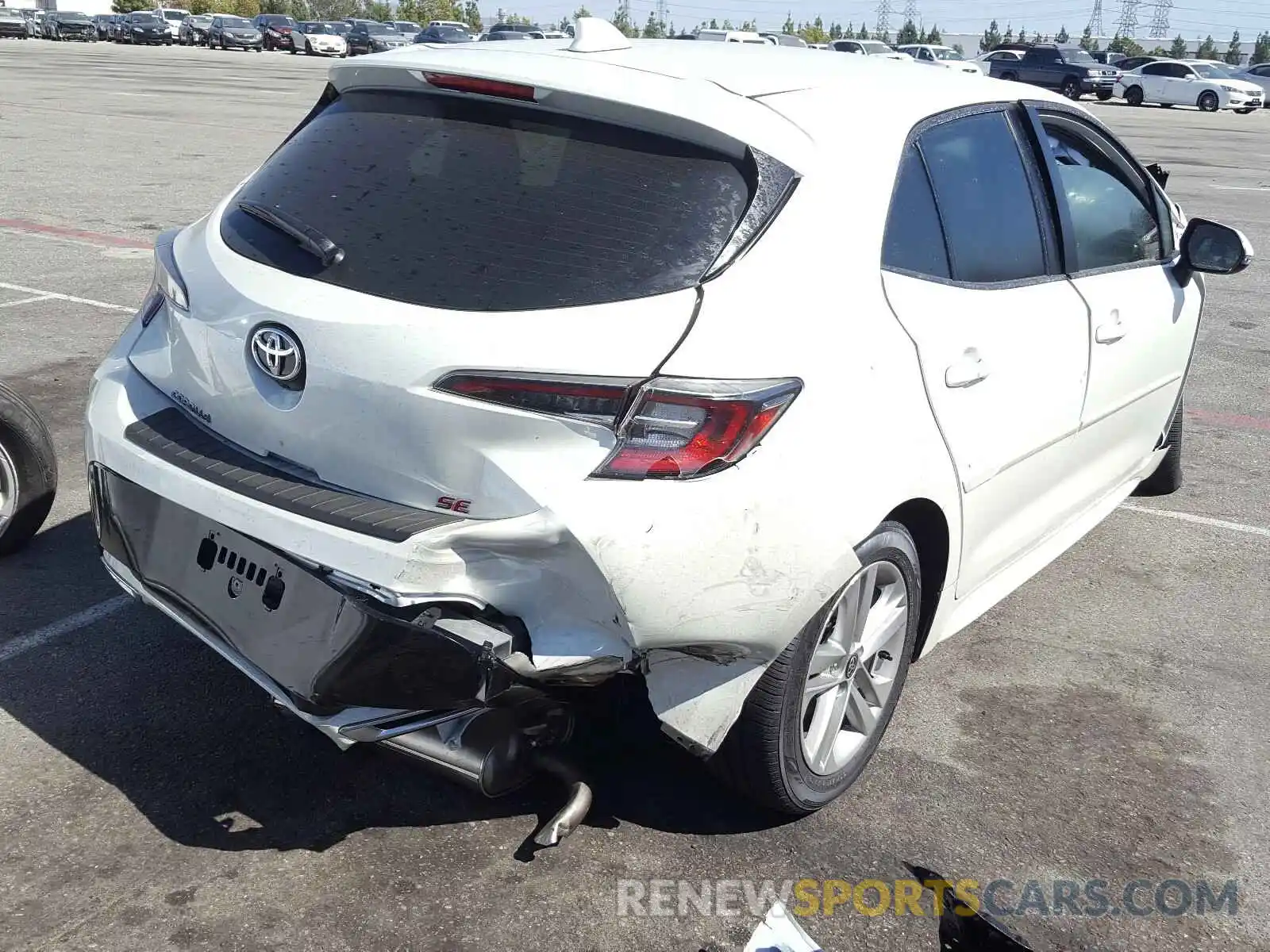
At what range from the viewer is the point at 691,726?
286 cm

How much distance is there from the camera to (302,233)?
10.1ft

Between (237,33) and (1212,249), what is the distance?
6250cm

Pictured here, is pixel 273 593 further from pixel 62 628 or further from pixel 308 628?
pixel 62 628

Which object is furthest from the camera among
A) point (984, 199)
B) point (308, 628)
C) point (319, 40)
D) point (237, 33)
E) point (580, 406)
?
point (237, 33)

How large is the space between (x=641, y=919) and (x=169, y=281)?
6.38ft

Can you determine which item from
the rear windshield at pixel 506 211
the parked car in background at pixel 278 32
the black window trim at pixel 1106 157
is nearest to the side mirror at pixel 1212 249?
the black window trim at pixel 1106 157

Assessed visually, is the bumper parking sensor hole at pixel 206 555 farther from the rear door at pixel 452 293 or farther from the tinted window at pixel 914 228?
the tinted window at pixel 914 228

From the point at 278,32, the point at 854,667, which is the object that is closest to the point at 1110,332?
the point at 854,667

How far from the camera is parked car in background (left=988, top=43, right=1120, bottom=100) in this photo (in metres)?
42.9

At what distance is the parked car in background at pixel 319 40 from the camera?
57875mm

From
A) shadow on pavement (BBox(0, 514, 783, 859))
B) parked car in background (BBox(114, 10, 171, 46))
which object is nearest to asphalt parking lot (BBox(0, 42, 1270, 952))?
shadow on pavement (BBox(0, 514, 783, 859))

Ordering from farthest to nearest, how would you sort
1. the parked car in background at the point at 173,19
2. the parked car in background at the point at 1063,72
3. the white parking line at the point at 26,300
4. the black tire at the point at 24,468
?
the parked car in background at the point at 173,19
the parked car in background at the point at 1063,72
the white parking line at the point at 26,300
the black tire at the point at 24,468

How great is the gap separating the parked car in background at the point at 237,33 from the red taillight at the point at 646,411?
63.6 meters

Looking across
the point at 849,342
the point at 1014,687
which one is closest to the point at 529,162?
the point at 849,342
